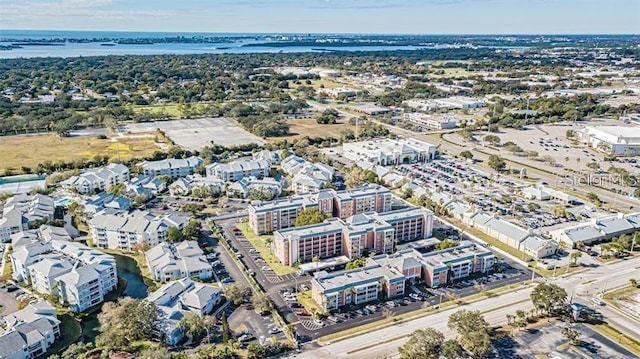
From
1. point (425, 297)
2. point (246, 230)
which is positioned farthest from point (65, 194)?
point (425, 297)

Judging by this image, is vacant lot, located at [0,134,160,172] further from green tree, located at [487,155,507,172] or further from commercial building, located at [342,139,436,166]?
green tree, located at [487,155,507,172]

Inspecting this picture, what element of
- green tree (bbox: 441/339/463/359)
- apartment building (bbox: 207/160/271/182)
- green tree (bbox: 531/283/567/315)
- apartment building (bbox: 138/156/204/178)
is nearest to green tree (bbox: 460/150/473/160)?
apartment building (bbox: 207/160/271/182)

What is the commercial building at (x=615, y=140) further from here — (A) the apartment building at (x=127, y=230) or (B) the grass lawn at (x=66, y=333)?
(B) the grass lawn at (x=66, y=333)

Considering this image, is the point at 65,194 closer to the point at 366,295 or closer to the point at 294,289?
the point at 294,289

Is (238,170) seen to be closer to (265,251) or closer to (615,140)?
(265,251)

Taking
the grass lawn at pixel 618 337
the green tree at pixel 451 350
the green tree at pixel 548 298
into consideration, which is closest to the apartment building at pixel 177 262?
the green tree at pixel 451 350

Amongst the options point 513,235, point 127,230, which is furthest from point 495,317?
point 127,230

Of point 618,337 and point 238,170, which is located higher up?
point 238,170
